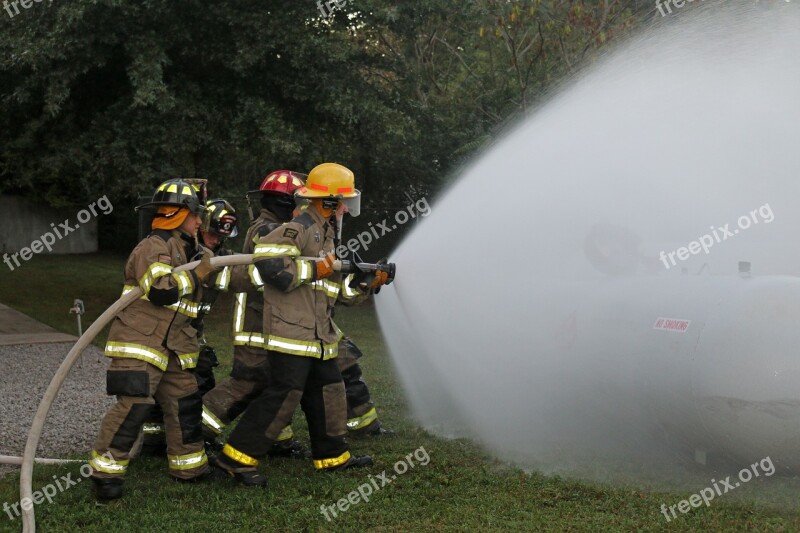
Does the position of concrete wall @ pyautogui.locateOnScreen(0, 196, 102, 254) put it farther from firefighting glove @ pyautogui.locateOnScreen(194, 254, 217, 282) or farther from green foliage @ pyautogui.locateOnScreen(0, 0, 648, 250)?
firefighting glove @ pyautogui.locateOnScreen(194, 254, 217, 282)

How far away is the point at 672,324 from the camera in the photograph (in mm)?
5918

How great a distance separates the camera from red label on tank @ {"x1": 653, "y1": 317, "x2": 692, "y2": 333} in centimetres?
581

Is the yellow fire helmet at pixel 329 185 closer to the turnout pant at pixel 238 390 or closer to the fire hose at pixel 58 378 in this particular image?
the fire hose at pixel 58 378

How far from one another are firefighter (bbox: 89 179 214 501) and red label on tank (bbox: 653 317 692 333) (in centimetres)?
299

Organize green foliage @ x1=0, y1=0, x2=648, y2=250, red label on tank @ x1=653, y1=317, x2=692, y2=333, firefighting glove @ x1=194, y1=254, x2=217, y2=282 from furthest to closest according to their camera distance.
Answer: green foliage @ x1=0, y1=0, x2=648, y2=250 < red label on tank @ x1=653, y1=317, x2=692, y2=333 < firefighting glove @ x1=194, y1=254, x2=217, y2=282

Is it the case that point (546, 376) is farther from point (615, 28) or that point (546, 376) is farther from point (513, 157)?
point (615, 28)

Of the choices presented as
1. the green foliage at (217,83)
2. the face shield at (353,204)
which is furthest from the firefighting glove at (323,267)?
the green foliage at (217,83)

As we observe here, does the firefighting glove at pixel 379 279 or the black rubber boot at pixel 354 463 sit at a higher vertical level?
the firefighting glove at pixel 379 279

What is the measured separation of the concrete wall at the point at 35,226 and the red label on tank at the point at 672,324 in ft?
67.8

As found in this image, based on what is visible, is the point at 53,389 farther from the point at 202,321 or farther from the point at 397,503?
the point at 397,503

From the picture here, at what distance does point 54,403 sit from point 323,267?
13.3 feet

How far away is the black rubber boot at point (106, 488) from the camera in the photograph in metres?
5.27

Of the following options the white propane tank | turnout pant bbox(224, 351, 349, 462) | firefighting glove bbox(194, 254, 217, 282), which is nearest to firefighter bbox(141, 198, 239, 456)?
firefighting glove bbox(194, 254, 217, 282)

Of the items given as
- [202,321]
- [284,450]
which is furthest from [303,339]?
[284,450]
